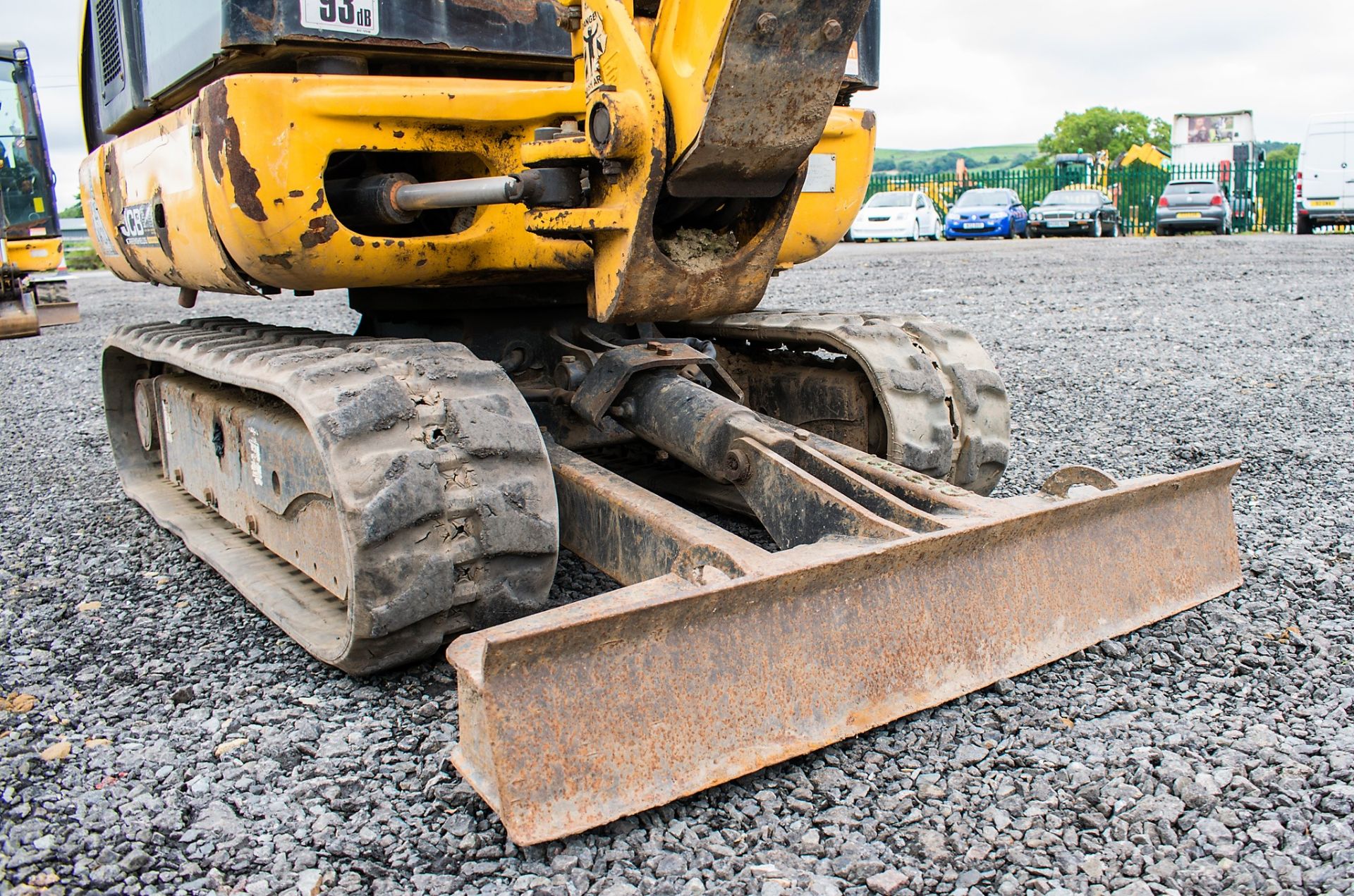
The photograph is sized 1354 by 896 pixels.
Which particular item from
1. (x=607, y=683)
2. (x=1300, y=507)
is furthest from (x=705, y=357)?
(x=1300, y=507)

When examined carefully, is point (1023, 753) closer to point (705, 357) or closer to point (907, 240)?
point (705, 357)

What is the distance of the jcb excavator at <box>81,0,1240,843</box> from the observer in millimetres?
2352

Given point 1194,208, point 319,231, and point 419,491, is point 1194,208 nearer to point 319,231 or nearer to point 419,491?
point 319,231

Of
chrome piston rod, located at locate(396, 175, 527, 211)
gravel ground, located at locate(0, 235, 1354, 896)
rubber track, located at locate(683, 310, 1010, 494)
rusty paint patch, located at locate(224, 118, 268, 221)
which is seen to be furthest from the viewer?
rubber track, located at locate(683, 310, 1010, 494)

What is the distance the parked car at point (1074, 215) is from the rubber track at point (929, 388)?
882 inches

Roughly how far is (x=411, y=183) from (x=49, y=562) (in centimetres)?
219

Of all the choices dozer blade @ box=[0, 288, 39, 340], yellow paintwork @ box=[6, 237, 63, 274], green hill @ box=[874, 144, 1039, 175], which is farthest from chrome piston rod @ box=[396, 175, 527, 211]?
green hill @ box=[874, 144, 1039, 175]

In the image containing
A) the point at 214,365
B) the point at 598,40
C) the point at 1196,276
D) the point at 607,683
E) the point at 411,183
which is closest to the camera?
the point at 607,683

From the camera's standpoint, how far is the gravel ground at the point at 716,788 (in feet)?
7.00

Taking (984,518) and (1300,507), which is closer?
(984,518)

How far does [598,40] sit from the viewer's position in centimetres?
273

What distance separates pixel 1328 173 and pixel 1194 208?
261cm

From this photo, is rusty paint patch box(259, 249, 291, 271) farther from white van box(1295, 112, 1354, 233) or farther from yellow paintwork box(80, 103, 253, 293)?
white van box(1295, 112, 1354, 233)

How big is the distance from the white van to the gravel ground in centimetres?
2013
